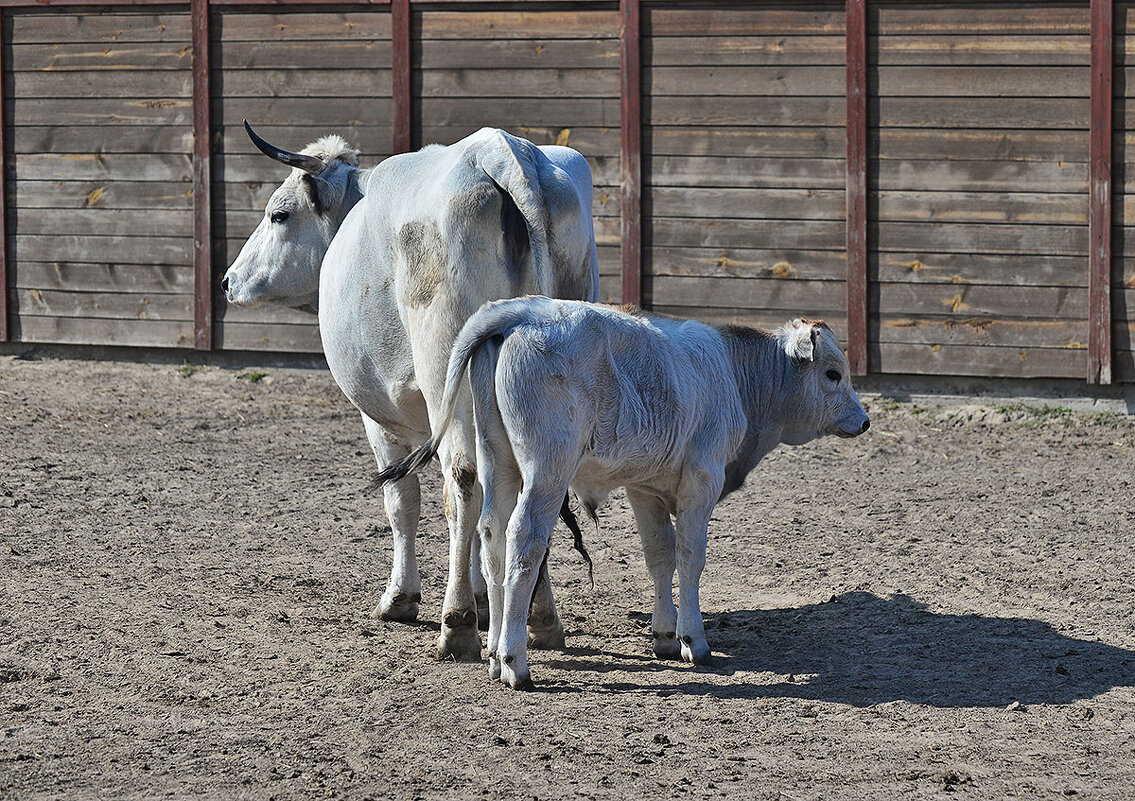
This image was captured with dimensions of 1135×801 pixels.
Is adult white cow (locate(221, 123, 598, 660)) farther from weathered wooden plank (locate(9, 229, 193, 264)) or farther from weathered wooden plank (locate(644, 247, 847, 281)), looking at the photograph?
weathered wooden plank (locate(9, 229, 193, 264))

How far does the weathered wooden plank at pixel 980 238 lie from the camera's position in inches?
400

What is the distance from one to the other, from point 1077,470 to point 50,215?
8254 millimetres

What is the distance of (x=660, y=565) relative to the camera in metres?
5.54

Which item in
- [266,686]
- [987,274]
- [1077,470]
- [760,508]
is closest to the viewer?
[266,686]

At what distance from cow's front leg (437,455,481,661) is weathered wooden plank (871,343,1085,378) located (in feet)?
18.7

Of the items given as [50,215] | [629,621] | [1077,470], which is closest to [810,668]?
[629,621]

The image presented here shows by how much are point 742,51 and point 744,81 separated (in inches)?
8.4

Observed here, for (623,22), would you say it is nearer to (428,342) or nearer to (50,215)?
(50,215)

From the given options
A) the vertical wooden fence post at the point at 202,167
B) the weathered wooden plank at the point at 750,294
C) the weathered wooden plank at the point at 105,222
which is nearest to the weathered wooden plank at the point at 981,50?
the weathered wooden plank at the point at 750,294

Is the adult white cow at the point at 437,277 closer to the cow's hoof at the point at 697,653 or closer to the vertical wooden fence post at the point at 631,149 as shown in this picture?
the cow's hoof at the point at 697,653

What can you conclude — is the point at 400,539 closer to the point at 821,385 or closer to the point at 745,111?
the point at 821,385

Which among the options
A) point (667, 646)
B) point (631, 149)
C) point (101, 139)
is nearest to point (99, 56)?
point (101, 139)

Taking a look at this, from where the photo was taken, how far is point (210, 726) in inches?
188

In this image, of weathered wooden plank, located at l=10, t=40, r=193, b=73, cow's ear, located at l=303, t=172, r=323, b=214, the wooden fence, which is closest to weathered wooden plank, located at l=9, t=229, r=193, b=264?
the wooden fence
